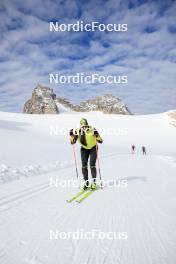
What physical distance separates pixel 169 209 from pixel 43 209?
95.4 inches

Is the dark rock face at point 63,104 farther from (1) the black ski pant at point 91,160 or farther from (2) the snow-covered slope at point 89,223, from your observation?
(2) the snow-covered slope at point 89,223

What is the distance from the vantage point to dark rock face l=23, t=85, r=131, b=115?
113 metres

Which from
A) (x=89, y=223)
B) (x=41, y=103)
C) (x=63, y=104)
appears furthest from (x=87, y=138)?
(x=63, y=104)

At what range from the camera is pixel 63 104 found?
13350 centimetres

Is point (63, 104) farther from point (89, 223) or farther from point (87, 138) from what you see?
point (89, 223)

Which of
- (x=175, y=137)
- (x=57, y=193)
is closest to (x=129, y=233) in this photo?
(x=57, y=193)

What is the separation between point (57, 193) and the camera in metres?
5.87

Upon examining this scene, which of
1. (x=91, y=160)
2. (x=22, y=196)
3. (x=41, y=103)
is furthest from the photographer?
(x=41, y=103)

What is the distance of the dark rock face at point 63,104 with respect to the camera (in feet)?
370

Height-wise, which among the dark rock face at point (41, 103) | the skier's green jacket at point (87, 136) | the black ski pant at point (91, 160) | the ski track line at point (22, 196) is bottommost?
the ski track line at point (22, 196)

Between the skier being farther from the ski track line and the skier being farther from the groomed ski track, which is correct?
the ski track line

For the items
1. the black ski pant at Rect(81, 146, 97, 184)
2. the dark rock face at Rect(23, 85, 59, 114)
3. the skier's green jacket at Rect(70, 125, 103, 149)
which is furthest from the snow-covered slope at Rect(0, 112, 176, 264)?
the dark rock face at Rect(23, 85, 59, 114)

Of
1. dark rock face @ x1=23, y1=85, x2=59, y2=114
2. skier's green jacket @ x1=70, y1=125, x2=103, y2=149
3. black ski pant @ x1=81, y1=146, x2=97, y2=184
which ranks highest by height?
dark rock face @ x1=23, y1=85, x2=59, y2=114

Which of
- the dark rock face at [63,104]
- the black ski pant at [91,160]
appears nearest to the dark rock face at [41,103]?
the dark rock face at [63,104]
